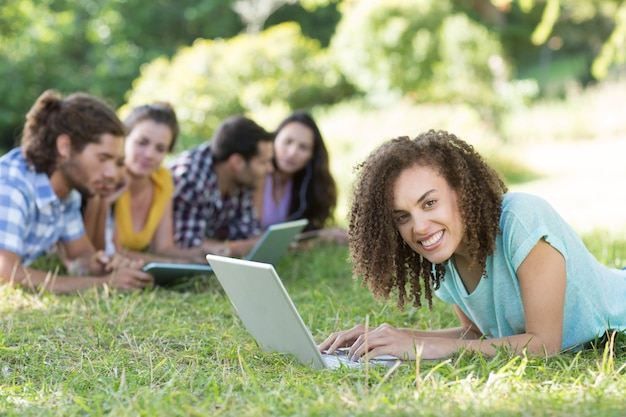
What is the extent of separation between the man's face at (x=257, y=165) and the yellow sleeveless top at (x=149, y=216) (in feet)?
1.72

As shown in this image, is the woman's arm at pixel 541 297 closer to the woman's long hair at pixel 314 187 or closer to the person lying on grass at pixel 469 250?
→ the person lying on grass at pixel 469 250

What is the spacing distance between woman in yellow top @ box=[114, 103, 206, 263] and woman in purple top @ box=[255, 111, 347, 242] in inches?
38.2

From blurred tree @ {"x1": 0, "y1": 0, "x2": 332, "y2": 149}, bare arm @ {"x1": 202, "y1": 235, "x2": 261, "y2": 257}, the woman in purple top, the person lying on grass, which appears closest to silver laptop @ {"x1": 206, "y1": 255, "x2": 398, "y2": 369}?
the person lying on grass

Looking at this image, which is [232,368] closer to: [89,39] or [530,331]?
[530,331]

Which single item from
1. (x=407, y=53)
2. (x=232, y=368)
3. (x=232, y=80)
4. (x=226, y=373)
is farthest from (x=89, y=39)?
(x=226, y=373)

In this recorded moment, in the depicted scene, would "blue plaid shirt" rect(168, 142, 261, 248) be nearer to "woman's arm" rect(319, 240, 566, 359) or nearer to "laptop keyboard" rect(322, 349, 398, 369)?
"laptop keyboard" rect(322, 349, 398, 369)

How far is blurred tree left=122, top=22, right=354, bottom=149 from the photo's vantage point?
42.5 feet

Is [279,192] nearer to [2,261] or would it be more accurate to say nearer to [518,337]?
[2,261]

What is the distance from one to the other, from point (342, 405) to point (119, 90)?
1854 centimetres

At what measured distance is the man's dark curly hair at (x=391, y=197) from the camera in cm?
270

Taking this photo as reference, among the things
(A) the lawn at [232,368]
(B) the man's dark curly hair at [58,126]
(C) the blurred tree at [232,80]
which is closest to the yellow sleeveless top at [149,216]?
(A) the lawn at [232,368]

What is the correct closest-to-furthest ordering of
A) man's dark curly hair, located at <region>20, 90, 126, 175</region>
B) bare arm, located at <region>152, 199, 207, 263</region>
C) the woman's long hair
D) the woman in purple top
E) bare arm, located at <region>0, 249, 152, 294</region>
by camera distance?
bare arm, located at <region>0, 249, 152, 294</region> → man's dark curly hair, located at <region>20, 90, 126, 175</region> → bare arm, located at <region>152, 199, 207, 263</region> → the woman in purple top → the woman's long hair

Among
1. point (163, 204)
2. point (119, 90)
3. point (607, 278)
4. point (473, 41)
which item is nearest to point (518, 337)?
point (607, 278)

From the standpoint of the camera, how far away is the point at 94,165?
446 cm
